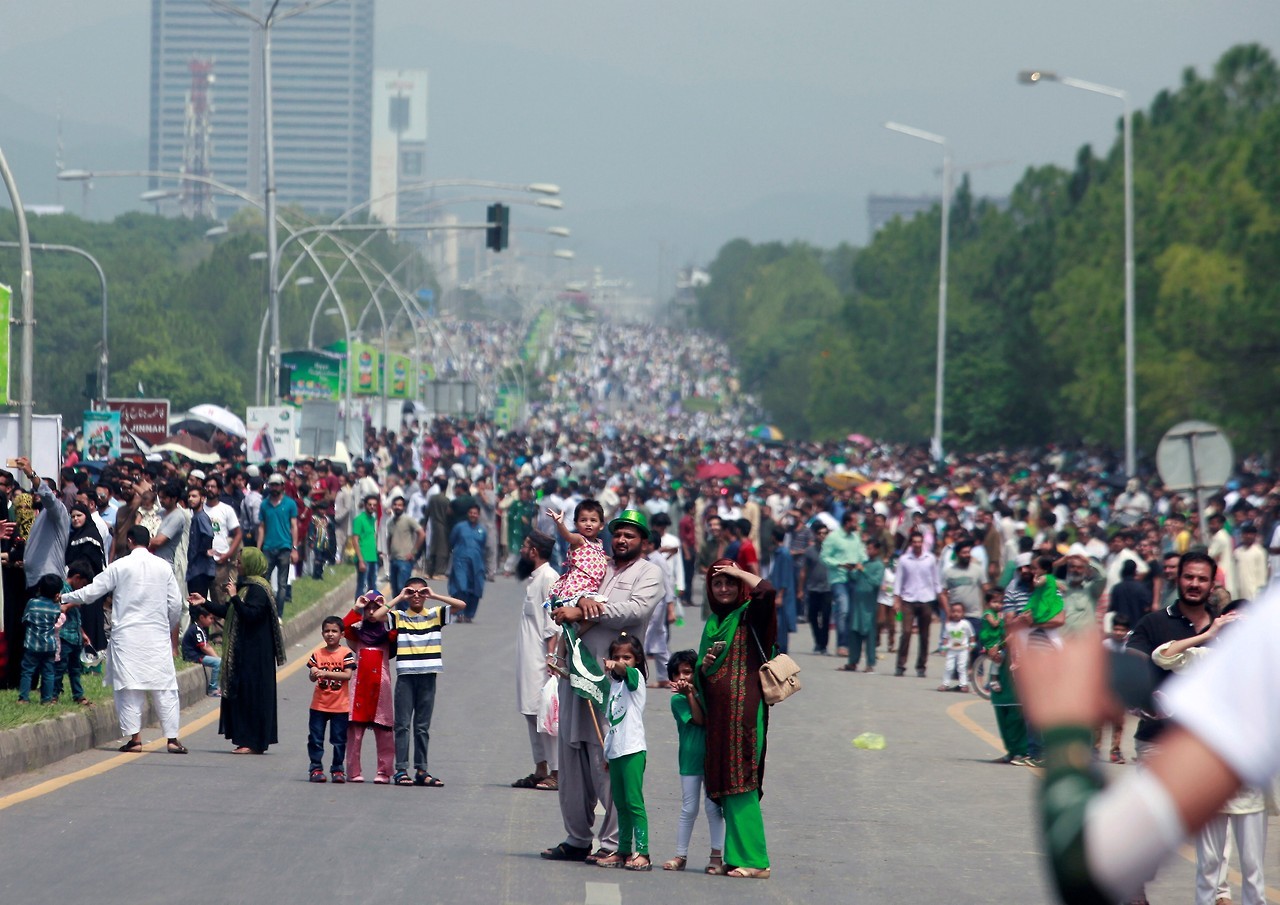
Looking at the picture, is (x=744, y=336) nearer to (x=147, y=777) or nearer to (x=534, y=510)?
(x=534, y=510)

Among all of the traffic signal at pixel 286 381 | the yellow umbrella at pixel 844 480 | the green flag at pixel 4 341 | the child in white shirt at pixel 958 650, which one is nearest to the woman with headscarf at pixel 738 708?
the green flag at pixel 4 341

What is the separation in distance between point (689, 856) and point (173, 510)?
8.49 metres

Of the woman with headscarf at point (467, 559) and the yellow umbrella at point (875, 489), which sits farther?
the yellow umbrella at point (875, 489)

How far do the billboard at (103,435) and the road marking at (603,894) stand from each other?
22.3 metres

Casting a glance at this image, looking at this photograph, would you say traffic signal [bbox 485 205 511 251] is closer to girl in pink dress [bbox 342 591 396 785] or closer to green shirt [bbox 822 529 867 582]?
green shirt [bbox 822 529 867 582]

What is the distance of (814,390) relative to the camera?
325 ft

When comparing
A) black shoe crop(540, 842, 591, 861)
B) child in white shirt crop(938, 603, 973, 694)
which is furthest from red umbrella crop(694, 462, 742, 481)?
black shoe crop(540, 842, 591, 861)

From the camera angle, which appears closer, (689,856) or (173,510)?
(689,856)

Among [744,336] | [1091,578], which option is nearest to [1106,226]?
[1091,578]

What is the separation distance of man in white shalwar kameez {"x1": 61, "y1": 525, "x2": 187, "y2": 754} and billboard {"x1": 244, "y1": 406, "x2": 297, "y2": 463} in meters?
18.4

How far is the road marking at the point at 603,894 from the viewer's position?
8.15 meters

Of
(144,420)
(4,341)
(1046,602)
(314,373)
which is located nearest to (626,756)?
(1046,602)

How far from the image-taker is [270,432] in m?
31.9

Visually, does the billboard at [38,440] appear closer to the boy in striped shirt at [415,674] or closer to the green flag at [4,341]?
the green flag at [4,341]
